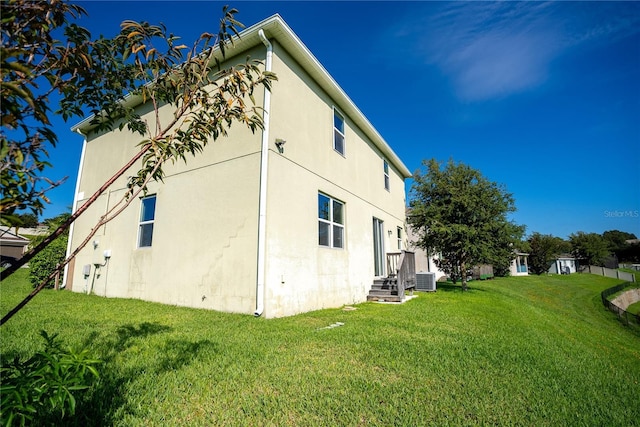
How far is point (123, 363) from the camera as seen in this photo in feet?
10.4

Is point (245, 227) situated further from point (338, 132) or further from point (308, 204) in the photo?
point (338, 132)

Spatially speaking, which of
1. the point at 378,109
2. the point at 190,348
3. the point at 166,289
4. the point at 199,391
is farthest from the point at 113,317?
the point at 378,109

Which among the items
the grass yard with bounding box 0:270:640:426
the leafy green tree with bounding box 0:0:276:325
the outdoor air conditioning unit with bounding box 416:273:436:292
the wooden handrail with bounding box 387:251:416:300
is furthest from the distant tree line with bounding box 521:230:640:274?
the leafy green tree with bounding box 0:0:276:325

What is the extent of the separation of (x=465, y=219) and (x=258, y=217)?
10.7 metres

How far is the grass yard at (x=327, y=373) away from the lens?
2348mm

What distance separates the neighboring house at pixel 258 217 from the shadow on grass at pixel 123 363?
6.58 ft

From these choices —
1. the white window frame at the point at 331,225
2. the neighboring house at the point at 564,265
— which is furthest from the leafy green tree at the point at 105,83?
the neighboring house at the point at 564,265

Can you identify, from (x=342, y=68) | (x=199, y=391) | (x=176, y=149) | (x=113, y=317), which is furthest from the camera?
(x=342, y=68)

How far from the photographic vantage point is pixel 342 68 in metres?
9.81

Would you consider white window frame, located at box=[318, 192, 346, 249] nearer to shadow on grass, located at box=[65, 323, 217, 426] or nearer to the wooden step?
the wooden step

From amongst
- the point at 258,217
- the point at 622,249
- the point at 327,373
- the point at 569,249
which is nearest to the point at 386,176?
the point at 258,217

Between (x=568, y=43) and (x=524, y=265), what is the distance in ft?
110

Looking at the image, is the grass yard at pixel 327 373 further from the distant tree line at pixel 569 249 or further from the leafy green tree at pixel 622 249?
the leafy green tree at pixel 622 249

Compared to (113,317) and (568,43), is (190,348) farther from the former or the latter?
(568,43)
